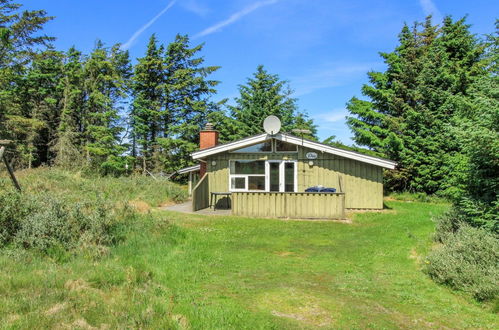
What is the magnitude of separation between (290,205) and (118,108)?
1018 inches

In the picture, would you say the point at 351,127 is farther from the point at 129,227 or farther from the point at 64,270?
the point at 64,270

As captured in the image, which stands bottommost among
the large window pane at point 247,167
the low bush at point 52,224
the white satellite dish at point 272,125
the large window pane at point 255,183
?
the low bush at point 52,224

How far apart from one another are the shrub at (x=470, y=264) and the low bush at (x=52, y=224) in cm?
648

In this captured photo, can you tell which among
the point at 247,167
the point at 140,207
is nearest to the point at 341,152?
the point at 247,167

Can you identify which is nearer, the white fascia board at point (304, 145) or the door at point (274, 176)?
the white fascia board at point (304, 145)

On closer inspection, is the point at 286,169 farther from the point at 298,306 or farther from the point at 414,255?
the point at 298,306

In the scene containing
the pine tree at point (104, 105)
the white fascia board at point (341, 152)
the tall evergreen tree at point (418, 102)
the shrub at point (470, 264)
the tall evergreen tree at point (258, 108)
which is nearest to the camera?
the shrub at point (470, 264)

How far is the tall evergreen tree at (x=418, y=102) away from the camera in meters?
18.9

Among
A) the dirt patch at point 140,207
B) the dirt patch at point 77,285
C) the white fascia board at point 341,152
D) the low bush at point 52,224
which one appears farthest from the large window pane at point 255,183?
the dirt patch at point 77,285

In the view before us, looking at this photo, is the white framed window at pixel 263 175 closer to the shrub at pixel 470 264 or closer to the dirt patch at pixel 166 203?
the dirt patch at pixel 166 203

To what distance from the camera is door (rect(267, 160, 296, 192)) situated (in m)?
14.8

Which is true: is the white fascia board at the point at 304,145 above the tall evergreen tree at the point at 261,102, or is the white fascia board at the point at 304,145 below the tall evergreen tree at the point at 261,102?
below

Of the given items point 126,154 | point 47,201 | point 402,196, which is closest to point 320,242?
point 47,201

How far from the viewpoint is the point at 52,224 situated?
646 cm
